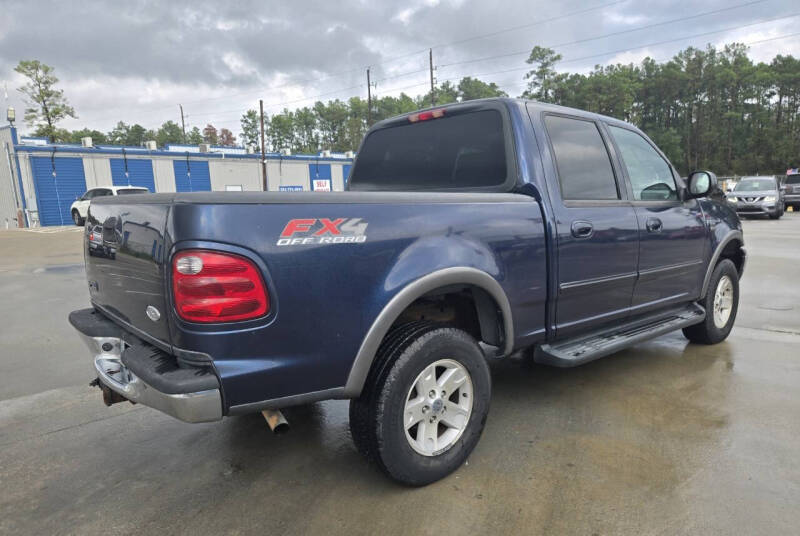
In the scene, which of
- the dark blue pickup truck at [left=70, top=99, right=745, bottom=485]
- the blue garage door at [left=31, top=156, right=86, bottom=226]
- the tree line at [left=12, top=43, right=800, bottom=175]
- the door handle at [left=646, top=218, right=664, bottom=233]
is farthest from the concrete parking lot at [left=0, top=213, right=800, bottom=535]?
the tree line at [left=12, top=43, right=800, bottom=175]

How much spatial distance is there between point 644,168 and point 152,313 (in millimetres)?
→ 3517

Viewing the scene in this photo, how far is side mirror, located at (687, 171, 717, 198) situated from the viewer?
401 cm

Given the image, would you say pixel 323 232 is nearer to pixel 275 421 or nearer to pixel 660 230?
pixel 275 421

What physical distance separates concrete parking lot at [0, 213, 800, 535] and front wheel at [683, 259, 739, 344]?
34 centimetres

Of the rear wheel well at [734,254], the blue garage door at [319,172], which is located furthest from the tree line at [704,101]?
the rear wheel well at [734,254]

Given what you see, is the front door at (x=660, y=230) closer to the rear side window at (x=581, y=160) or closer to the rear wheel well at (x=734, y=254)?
the rear side window at (x=581, y=160)

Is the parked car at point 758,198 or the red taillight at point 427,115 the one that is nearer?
the red taillight at point 427,115

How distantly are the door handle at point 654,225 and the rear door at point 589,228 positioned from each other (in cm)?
18

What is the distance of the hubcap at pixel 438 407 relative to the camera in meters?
2.45

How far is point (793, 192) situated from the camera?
79.9 ft

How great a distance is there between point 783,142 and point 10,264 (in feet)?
234

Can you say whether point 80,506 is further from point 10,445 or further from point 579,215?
point 579,215

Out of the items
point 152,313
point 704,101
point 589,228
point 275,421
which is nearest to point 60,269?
point 152,313

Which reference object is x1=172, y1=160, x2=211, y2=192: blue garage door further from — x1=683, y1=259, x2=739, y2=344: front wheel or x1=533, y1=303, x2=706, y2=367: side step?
x1=533, y1=303, x2=706, y2=367: side step
